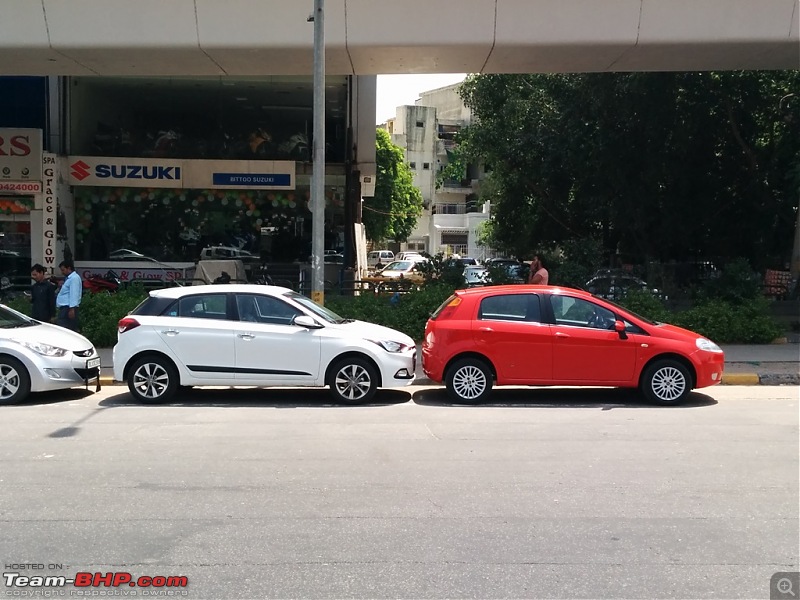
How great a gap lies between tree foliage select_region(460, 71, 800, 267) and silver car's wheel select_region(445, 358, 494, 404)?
408 inches

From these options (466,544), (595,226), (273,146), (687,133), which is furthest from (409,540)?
(595,226)

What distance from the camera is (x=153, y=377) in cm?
991

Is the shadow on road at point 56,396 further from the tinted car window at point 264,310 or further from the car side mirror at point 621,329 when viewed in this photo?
the car side mirror at point 621,329

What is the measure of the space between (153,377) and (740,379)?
29.1ft

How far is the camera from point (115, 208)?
73.7ft

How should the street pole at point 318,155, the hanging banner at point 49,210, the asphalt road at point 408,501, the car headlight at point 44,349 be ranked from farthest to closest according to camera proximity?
the hanging banner at point 49,210, the street pole at point 318,155, the car headlight at point 44,349, the asphalt road at point 408,501

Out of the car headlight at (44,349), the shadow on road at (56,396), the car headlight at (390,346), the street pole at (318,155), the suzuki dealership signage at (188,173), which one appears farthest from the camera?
the suzuki dealership signage at (188,173)

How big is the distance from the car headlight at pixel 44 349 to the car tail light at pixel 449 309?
17.0 ft

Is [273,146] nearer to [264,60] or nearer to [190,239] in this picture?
[190,239]

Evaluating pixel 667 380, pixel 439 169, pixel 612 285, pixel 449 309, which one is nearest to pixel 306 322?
pixel 449 309

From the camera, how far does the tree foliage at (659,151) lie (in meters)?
19.5

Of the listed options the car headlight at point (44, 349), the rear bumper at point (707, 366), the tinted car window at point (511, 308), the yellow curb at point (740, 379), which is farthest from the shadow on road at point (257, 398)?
the yellow curb at point (740, 379)

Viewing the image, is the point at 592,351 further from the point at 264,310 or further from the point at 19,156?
the point at 19,156

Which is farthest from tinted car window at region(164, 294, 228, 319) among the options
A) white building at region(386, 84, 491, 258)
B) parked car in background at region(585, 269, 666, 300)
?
white building at region(386, 84, 491, 258)
